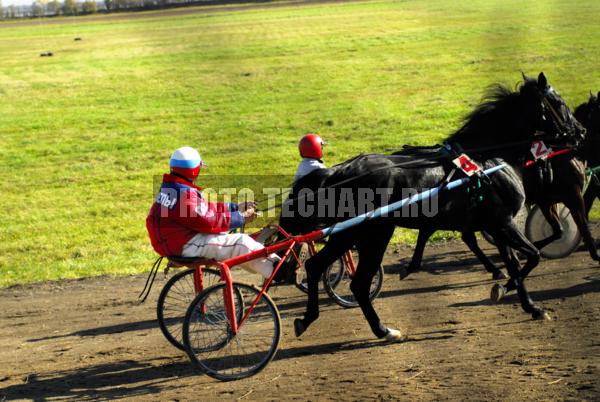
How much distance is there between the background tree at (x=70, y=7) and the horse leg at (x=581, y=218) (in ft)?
179

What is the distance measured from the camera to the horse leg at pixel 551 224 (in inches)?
343

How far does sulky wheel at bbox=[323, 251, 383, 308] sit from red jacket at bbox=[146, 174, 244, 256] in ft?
6.10

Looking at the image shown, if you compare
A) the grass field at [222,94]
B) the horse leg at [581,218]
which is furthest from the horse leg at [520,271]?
the grass field at [222,94]

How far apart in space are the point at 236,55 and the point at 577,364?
85.1 feet

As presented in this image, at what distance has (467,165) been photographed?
6.86 metres

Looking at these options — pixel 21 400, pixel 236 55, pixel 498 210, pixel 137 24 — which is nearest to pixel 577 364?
pixel 498 210

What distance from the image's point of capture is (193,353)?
5.93 meters

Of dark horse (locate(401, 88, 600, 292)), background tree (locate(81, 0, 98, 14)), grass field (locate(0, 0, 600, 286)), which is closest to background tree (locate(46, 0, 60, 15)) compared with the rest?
background tree (locate(81, 0, 98, 14))

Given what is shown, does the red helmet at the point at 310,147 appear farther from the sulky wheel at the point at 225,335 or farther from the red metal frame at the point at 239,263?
the sulky wheel at the point at 225,335

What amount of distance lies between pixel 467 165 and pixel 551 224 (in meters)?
2.40

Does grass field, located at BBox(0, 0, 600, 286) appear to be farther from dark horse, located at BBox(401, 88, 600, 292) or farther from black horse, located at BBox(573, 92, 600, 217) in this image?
black horse, located at BBox(573, 92, 600, 217)

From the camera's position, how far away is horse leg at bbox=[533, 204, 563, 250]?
343 inches

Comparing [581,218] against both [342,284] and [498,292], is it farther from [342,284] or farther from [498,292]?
[342,284]

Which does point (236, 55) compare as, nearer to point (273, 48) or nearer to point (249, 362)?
point (273, 48)
